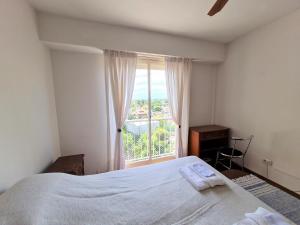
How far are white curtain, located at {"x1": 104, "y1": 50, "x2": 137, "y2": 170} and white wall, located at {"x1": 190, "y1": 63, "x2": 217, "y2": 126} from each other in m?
1.43

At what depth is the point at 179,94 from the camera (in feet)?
9.22

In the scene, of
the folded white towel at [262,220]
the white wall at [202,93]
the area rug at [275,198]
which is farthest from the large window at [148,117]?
the folded white towel at [262,220]

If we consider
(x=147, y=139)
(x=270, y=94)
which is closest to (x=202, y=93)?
(x=270, y=94)

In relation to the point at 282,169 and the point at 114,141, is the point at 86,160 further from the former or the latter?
the point at 282,169

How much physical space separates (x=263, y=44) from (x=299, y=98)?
1.00m

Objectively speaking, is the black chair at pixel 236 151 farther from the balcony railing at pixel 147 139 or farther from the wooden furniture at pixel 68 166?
the wooden furniture at pixel 68 166

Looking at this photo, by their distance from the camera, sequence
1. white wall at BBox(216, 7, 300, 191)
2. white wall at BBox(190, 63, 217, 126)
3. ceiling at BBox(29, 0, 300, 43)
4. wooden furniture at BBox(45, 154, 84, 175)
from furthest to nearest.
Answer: white wall at BBox(190, 63, 217, 126) → white wall at BBox(216, 7, 300, 191) → wooden furniture at BBox(45, 154, 84, 175) → ceiling at BBox(29, 0, 300, 43)

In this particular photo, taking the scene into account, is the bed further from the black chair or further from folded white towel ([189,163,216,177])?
the black chair

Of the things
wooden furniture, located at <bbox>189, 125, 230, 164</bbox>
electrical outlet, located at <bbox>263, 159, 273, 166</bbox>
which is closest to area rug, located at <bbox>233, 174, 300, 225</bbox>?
electrical outlet, located at <bbox>263, 159, 273, 166</bbox>

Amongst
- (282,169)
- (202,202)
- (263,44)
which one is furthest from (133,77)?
(282,169)

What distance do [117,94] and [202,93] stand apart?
75.4 inches

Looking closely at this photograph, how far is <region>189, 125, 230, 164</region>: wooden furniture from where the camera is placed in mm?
2797

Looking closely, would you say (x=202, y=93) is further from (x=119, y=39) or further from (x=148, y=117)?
(x=119, y=39)

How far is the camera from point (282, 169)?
7.06 feet
